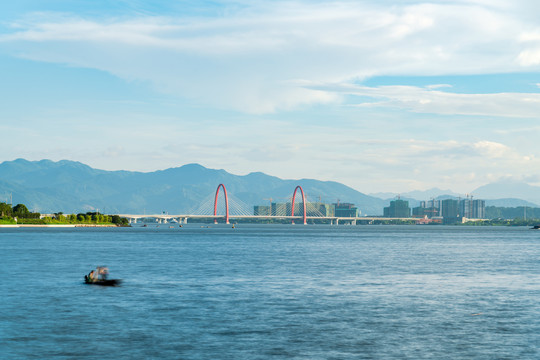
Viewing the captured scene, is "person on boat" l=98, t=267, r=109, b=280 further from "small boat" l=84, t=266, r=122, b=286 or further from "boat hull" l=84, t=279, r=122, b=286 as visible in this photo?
"boat hull" l=84, t=279, r=122, b=286

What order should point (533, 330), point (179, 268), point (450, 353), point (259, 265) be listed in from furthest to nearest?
point (259, 265), point (179, 268), point (533, 330), point (450, 353)

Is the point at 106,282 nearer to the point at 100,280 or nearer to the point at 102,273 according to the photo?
the point at 100,280

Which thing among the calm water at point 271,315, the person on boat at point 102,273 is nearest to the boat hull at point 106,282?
the person on boat at point 102,273

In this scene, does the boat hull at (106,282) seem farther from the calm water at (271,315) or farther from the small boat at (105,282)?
the calm water at (271,315)

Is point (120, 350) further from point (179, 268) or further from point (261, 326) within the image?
point (179, 268)

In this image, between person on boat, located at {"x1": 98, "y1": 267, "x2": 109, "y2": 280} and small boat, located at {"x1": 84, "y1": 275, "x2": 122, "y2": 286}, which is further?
person on boat, located at {"x1": 98, "y1": 267, "x2": 109, "y2": 280}

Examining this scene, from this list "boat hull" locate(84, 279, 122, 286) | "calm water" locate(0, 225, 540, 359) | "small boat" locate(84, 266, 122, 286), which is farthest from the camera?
"small boat" locate(84, 266, 122, 286)

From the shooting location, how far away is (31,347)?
3167 centimetres

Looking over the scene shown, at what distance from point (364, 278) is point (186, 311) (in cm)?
2597

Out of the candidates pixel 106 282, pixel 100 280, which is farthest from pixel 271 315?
pixel 100 280

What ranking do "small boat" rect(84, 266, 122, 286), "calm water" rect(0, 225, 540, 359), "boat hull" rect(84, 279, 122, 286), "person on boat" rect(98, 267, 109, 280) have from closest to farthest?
"calm water" rect(0, 225, 540, 359), "boat hull" rect(84, 279, 122, 286), "small boat" rect(84, 266, 122, 286), "person on boat" rect(98, 267, 109, 280)

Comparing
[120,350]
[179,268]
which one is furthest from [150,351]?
[179,268]

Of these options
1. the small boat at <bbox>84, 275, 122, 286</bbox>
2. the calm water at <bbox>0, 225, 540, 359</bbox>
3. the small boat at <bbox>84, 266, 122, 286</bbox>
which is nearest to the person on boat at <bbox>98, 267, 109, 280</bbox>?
the small boat at <bbox>84, 266, 122, 286</bbox>

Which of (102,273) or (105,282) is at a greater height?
(102,273)
